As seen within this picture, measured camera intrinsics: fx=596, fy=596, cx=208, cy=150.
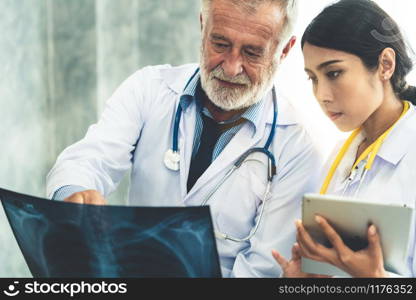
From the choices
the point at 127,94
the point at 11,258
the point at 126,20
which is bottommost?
the point at 11,258

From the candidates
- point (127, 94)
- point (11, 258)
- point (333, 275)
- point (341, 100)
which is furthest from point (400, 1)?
point (11, 258)

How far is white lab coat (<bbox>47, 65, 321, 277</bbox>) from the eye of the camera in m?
1.39

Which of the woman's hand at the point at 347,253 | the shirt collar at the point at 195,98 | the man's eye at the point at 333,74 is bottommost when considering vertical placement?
the woman's hand at the point at 347,253

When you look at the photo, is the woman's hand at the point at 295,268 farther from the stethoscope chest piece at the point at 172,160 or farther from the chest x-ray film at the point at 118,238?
the stethoscope chest piece at the point at 172,160

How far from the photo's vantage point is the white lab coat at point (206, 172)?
4.56 ft

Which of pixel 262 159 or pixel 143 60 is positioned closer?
pixel 262 159

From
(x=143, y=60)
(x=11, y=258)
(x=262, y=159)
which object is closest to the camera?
(x=262, y=159)

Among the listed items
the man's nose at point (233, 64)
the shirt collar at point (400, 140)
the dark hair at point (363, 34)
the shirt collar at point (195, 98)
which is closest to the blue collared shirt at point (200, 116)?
the shirt collar at point (195, 98)

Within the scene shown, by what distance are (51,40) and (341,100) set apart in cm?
133

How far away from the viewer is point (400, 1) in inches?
69.7

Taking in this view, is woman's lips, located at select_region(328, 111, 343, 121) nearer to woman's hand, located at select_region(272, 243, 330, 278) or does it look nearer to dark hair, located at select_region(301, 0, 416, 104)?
dark hair, located at select_region(301, 0, 416, 104)

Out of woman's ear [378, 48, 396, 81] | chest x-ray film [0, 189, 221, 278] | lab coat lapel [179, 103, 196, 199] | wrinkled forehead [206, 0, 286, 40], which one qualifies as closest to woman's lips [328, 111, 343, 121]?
woman's ear [378, 48, 396, 81]

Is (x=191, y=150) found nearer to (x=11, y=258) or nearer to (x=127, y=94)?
(x=127, y=94)

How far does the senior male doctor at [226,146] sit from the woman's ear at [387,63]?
0.85 ft
